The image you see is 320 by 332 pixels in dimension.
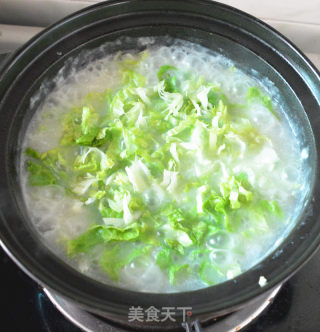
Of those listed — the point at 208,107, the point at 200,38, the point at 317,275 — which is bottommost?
the point at 317,275

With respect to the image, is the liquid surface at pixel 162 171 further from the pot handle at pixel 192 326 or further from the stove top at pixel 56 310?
the stove top at pixel 56 310

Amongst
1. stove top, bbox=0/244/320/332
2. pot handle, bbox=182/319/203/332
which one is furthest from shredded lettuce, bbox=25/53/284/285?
stove top, bbox=0/244/320/332

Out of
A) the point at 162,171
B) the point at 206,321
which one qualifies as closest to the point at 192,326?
the point at 206,321

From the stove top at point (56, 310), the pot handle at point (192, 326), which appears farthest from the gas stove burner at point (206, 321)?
the pot handle at point (192, 326)

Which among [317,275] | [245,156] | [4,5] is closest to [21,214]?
[245,156]

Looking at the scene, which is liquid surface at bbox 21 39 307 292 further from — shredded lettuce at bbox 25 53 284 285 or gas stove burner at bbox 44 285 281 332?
gas stove burner at bbox 44 285 281 332

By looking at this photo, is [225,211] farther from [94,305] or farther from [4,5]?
[4,5]

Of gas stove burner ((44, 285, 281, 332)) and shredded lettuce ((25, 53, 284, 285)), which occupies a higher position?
shredded lettuce ((25, 53, 284, 285))

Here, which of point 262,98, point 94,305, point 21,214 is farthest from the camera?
point 262,98
